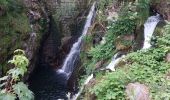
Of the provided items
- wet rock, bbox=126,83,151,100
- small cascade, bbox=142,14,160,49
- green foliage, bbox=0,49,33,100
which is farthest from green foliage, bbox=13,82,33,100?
small cascade, bbox=142,14,160,49

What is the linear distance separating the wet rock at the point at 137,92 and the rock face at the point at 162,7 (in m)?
4.87

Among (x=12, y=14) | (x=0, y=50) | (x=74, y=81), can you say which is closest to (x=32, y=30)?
(x=12, y=14)

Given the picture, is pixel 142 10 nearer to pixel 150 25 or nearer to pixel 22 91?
pixel 150 25

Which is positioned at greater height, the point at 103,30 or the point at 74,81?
the point at 103,30

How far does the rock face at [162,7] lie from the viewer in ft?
39.7

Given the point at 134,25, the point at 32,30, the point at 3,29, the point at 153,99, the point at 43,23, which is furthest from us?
the point at 43,23

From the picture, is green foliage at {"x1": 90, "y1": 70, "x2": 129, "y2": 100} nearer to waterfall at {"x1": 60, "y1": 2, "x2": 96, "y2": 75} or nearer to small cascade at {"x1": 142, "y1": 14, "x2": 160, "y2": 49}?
small cascade at {"x1": 142, "y1": 14, "x2": 160, "y2": 49}

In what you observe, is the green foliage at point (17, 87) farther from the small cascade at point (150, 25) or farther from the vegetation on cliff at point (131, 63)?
the small cascade at point (150, 25)

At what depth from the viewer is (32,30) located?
54.9 ft

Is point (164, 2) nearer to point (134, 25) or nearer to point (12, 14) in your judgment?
point (134, 25)

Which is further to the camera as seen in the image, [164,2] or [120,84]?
[164,2]

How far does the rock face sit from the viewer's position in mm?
12091

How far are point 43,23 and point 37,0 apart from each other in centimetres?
133

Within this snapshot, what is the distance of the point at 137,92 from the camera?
7.51 meters
